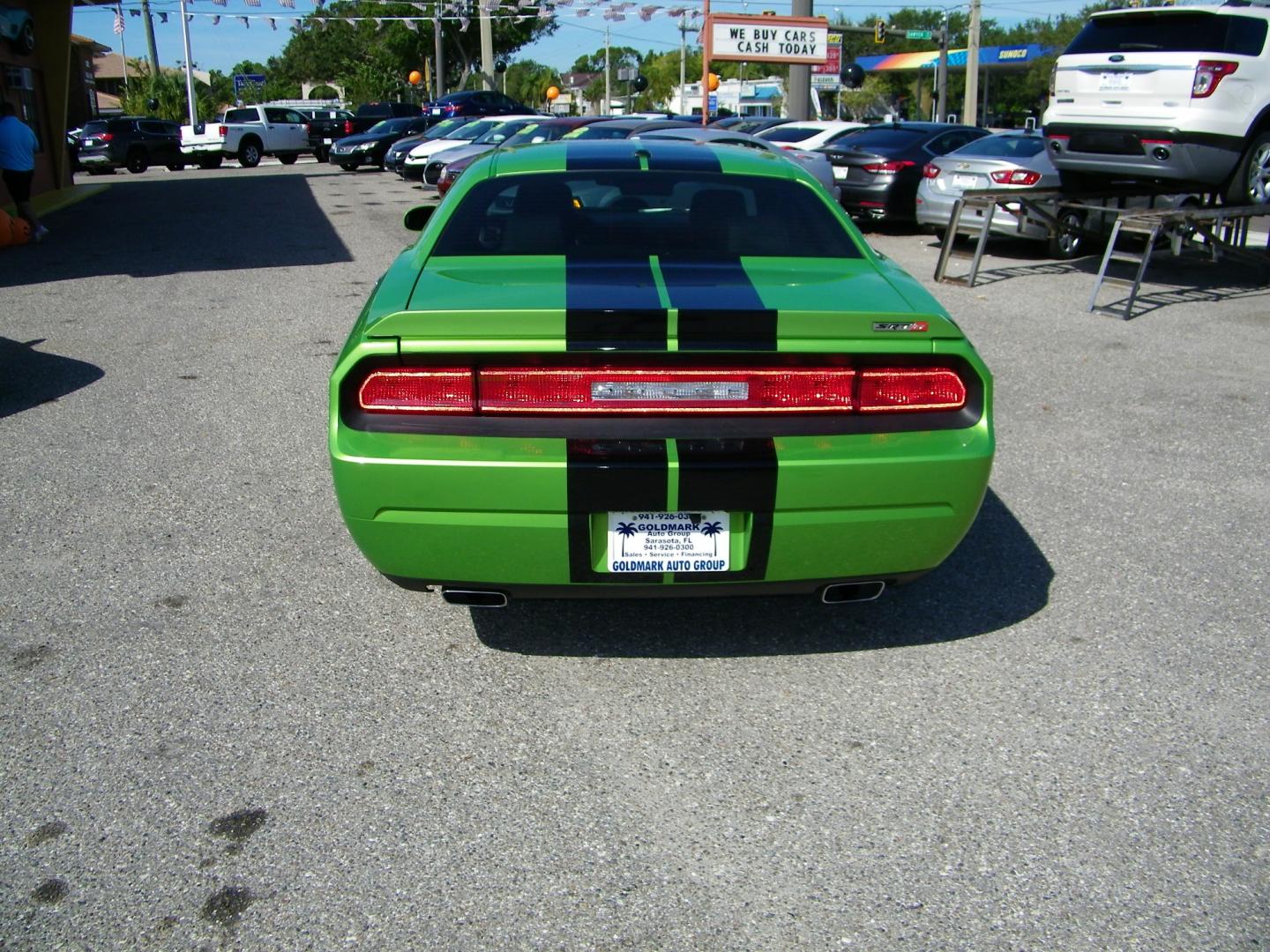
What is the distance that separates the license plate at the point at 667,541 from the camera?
10.7ft

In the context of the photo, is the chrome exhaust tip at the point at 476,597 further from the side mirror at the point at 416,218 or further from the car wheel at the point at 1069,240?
the car wheel at the point at 1069,240

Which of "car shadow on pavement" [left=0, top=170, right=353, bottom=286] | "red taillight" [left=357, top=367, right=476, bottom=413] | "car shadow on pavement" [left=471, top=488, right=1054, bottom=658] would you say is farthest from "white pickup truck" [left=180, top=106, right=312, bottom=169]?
"red taillight" [left=357, top=367, right=476, bottom=413]

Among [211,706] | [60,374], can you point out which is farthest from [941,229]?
[211,706]

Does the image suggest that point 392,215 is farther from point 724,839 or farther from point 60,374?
point 724,839

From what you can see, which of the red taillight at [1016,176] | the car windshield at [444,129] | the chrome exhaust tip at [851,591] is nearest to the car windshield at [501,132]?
the car windshield at [444,129]

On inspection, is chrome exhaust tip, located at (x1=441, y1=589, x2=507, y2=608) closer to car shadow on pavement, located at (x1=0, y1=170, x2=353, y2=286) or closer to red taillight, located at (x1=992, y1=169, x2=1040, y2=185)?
car shadow on pavement, located at (x1=0, y1=170, x2=353, y2=286)

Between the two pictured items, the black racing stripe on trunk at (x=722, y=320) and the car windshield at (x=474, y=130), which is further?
the car windshield at (x=474, y=130)

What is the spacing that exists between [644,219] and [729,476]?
4.79 feet

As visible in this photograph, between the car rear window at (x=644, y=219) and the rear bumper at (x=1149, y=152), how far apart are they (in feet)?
23.7

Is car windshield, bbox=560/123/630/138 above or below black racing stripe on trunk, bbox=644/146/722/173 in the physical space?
above

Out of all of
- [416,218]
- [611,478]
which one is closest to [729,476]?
[611,478]

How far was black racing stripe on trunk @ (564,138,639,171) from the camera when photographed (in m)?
4.46

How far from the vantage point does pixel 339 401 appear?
3.31m

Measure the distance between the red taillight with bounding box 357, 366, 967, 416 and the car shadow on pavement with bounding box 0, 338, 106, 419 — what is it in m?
4.41
